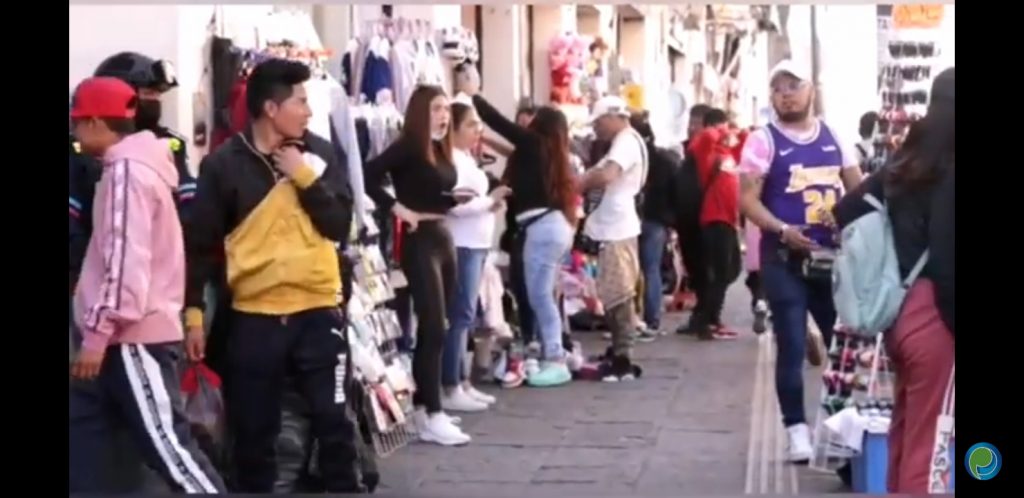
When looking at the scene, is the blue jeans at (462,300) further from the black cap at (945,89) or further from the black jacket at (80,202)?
the black cap at (945,89)

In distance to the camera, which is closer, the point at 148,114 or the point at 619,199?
the point at 148,114

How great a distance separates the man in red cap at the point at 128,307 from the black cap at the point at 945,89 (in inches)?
91.7

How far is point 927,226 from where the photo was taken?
5.55 meters

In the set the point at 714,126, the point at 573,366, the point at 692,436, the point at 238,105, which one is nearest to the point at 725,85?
the point at 714,126

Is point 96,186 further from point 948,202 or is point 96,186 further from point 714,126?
point 714,126

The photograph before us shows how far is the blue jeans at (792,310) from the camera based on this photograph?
7504 millimetres

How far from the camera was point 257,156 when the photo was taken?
6.13m

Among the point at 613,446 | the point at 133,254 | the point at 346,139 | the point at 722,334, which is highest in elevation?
the point at 346,139

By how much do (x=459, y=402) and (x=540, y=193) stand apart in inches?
49.1

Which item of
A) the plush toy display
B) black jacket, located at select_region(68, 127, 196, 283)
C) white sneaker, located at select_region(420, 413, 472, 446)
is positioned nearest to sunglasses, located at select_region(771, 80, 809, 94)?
white sneaker, located at select_region(420, 413, 472, 446)

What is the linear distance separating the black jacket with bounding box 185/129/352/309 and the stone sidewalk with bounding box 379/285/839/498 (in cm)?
171

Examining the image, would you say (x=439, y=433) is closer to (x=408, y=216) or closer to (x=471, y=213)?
(x=408, y=216)

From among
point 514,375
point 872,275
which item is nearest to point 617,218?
point 514,375

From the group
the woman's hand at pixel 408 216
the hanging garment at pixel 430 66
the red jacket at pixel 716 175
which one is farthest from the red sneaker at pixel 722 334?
the woman's hand at pixel 408 216
